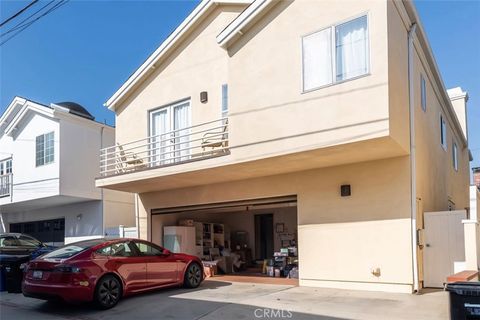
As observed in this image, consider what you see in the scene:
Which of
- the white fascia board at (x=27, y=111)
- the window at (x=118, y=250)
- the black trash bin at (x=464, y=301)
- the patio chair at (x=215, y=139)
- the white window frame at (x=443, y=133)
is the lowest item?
the black trash bin at (x=464, y=301)

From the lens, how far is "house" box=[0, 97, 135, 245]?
59.7ft

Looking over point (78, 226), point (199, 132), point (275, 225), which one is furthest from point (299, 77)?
point (78, 226)

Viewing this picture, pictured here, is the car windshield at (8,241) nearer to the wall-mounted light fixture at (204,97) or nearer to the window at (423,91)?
the wall-mounted light fixture at (204,97)

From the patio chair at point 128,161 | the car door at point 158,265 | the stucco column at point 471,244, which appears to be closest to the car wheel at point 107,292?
the car door at point 158,265

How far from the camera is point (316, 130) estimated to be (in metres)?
9.12

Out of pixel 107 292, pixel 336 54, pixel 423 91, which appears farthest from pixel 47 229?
pixel 423 91

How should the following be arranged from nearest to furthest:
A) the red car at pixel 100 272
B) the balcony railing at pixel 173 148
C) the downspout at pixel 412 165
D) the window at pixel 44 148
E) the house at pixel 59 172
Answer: the red car at pixel 100 272, the downspout at pixel 412 165, the balcony railing at pixel 173 148, the house at pixel 59 172, the window at pixel 44 148

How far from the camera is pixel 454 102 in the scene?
20.7 meters

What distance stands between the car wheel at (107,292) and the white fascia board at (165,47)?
780 centimetres

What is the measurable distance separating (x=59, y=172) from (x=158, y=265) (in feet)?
31.1

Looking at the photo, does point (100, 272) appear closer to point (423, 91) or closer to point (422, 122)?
point (422, 122)

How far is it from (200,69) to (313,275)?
6860mm

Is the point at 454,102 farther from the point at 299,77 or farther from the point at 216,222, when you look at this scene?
the point at 299,77

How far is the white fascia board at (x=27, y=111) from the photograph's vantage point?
18469 millimetres
